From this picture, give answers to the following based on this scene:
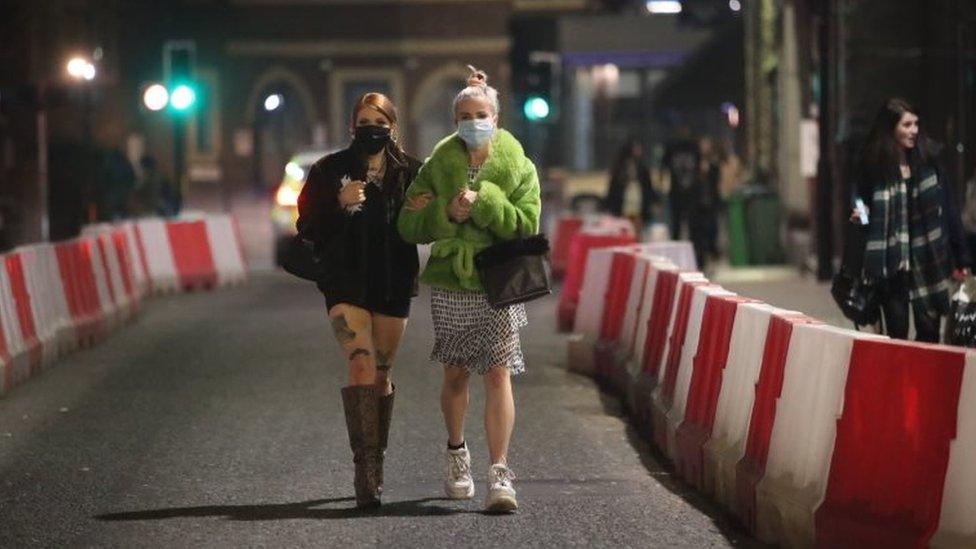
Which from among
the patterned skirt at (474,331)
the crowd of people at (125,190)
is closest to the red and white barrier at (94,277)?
the patterned skirt at (474,331)

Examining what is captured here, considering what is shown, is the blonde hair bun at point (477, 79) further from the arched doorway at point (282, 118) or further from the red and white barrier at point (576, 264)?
the arched doorway at point (282, 118)

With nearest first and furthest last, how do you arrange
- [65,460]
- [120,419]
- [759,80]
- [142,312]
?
[65,460] < [120,419] < [142,312] < [759,80]

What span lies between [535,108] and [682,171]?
3.30 metres

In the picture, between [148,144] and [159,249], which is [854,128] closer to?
[159,249]

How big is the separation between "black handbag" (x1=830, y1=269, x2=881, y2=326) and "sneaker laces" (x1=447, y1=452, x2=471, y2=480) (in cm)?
338

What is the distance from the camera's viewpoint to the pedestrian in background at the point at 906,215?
11.9 metres

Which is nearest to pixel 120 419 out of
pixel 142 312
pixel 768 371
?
pixel 768 371

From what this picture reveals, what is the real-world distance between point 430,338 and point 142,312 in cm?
492

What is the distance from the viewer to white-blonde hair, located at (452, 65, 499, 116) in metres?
9.06

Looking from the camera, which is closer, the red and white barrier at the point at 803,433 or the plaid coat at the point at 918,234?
the red and white barrier at the point at 803,433

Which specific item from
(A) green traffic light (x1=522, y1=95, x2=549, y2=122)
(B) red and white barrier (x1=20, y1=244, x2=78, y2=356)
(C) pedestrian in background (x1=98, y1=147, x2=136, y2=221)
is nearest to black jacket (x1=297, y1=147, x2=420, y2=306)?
(B) red and white barrier (x1=20, y1=244, x2=78, y2=356)

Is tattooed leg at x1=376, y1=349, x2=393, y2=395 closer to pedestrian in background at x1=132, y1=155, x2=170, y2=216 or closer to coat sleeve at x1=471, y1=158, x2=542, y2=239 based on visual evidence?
coat sleeve at x1=471, y1=158, x2=542, y2=239

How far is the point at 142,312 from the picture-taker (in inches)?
874

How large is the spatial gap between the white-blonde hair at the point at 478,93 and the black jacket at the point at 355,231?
469mm
